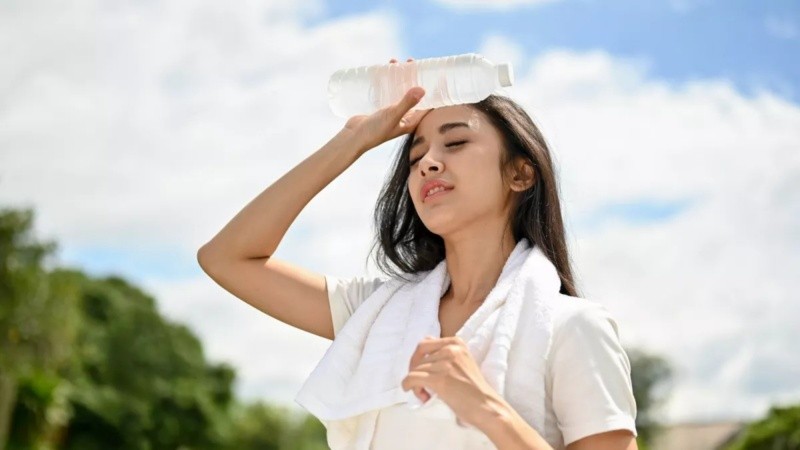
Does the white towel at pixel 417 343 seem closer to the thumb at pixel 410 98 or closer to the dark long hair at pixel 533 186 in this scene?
the dark long hair at pixel 533 186

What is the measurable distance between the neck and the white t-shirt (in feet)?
1.09

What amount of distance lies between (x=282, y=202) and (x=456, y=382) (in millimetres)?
982

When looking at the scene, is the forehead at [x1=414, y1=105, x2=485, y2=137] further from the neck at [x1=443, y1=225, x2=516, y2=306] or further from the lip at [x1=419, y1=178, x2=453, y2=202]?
the neck at [x1=443, y1=225, x2=516, y2=306]

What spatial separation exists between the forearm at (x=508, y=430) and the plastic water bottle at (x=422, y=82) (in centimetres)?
96

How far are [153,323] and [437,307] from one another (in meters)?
46.2

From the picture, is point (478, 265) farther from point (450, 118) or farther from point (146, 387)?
point (146, 387)

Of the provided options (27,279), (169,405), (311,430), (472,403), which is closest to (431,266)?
(472,403)

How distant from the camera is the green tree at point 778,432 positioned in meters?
21.2

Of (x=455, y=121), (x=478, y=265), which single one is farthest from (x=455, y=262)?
(x=455, y=121)

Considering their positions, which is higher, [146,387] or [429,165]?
[429,165]

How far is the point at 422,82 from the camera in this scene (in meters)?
3.54

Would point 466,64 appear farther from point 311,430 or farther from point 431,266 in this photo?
point 311,430

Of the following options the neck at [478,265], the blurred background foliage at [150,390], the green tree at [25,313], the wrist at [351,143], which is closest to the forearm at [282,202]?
the wrist at [351,143]

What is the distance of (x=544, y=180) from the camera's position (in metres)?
3.39
